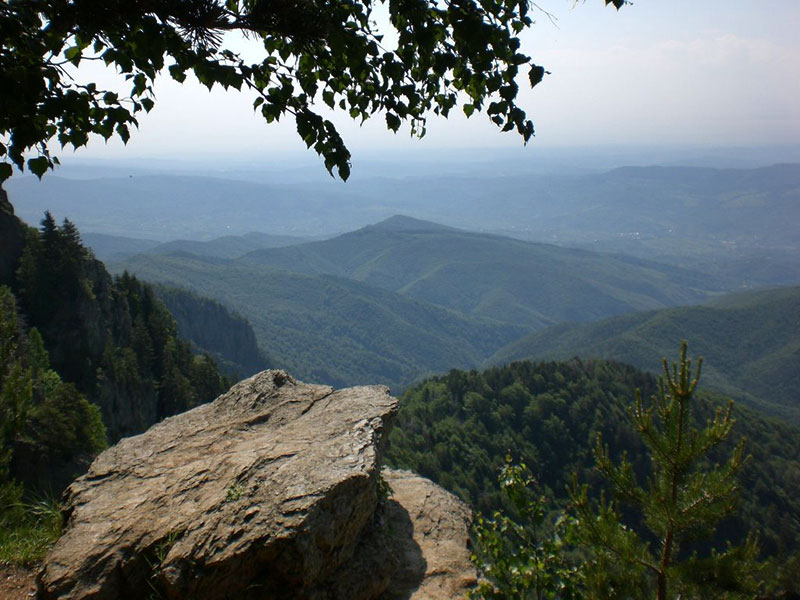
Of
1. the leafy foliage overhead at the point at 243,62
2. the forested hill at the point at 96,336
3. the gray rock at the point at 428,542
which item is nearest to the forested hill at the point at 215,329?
the forested hill at the point at 96,336

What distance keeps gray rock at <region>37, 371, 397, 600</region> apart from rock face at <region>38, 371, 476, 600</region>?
0.01 metres

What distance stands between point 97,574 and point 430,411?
9249 cm

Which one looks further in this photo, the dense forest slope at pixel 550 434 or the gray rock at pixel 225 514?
the dense forest slope at pixel 550 434

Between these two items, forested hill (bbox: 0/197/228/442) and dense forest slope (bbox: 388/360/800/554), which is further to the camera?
dense forest slope (bbox: 388/360/800/554)

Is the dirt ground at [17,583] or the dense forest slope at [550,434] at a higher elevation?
the dirt ground at [17,583]

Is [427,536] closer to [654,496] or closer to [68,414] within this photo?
[654,496]

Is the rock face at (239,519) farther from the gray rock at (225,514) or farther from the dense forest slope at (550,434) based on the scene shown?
the dense forest slope at (550,434)

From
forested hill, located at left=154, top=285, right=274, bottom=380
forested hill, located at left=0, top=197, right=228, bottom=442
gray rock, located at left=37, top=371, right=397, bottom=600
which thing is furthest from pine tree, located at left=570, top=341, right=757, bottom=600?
forested hill, located at left=154, top=285, right=274, bottom=380

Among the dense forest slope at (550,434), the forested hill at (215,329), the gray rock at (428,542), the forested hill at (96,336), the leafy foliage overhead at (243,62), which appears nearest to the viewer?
the leafy foliage overhead at (243,62)

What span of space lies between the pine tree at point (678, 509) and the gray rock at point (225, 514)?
2.64 metres

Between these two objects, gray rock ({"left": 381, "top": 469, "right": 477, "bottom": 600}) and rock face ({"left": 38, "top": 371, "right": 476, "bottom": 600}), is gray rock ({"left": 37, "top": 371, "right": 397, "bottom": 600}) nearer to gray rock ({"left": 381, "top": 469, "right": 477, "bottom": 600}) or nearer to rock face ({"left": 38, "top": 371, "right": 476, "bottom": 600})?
rock face ({"left": 38, "top": 371, "right": 476, "bottom": 600})

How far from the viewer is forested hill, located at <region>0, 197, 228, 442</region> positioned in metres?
44.7

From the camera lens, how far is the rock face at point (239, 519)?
4.93 m

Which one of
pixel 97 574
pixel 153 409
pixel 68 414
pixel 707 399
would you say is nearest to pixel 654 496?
pixel 97 574
